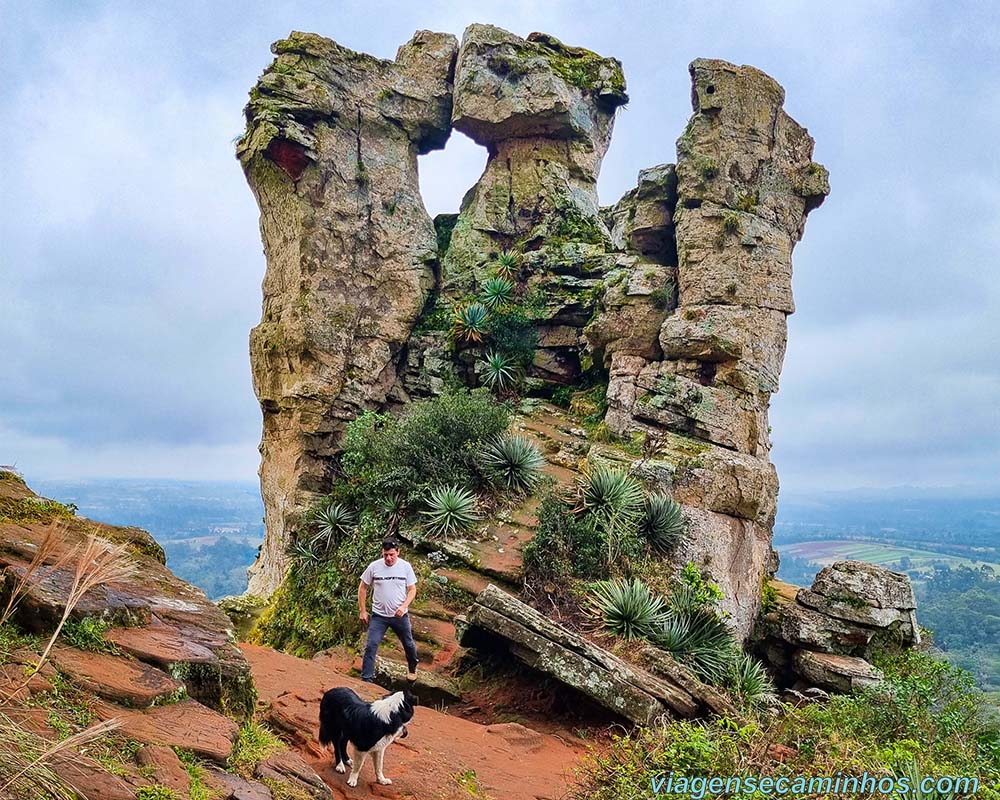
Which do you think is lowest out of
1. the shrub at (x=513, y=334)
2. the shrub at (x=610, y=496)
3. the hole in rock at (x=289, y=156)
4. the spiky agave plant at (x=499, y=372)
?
the shrub at (x=610, y=496)

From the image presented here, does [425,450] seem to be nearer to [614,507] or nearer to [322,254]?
[614,507]

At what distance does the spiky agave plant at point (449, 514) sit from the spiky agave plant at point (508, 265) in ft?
33.4

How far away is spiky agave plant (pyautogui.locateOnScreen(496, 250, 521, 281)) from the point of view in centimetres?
2205

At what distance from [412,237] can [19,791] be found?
830 inches

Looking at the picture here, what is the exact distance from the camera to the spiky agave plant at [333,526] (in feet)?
52.4

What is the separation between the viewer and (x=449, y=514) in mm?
13781

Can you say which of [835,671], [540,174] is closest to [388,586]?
[835,671]

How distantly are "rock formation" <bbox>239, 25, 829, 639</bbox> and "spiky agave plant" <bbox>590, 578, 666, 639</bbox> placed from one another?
3.37m

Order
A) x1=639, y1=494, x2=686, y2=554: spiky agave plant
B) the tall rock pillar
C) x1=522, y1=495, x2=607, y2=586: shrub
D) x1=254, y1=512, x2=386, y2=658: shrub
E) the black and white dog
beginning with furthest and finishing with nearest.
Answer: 1. the tall rock pillar
2. x1=639, y1=494, x2=686, y2=554: spiky agave plant
3. x1=254, y1=512, x2=386, y2=658: shrub
4. x1=522, y1=495, x2=607, y2=586: shrub
5. the black and white dog

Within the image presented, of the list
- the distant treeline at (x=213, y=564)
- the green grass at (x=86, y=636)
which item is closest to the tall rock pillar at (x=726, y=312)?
the green grass at (x=86, y=636)

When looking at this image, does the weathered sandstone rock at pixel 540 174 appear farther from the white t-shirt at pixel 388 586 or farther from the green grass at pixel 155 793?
the green grass at pixel 155 793

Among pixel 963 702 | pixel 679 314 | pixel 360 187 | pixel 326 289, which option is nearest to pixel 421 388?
pixel 326 289

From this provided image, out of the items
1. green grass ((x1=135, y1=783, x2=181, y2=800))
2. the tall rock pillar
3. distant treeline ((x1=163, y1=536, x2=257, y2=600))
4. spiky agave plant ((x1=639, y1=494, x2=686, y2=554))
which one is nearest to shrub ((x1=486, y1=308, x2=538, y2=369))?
the tall rock pillar

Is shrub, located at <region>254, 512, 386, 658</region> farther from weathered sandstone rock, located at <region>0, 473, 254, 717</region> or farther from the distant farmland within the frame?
the distant farmland
